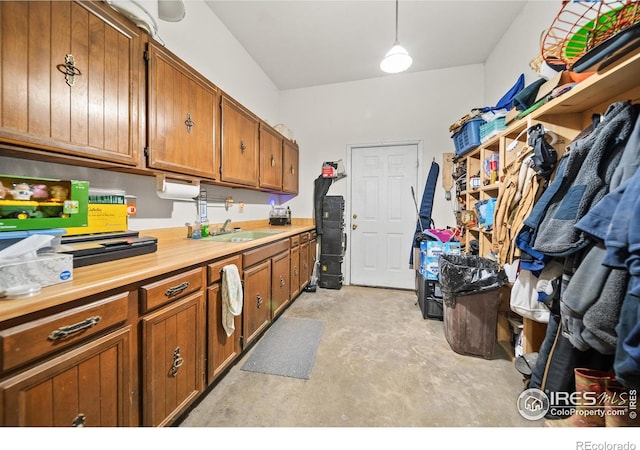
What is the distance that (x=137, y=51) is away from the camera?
4.22ft

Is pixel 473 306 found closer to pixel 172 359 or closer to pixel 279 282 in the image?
pixel 279 282

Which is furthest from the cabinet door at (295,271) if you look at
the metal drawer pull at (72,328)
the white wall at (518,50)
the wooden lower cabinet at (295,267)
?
the white wall at (518,50)

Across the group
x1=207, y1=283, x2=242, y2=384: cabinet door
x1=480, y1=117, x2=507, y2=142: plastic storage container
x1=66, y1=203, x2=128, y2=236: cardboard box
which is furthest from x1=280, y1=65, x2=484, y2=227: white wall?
x1=66, y1=203, x2=128, y2=236: cardboard box

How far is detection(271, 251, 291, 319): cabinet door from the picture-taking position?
2.22 meters

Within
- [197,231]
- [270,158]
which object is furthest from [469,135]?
[197,231]

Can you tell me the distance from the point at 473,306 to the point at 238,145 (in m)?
2.45

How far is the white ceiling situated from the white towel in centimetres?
248

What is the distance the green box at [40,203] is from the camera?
88cm

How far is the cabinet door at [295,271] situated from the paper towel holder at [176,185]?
1264mm

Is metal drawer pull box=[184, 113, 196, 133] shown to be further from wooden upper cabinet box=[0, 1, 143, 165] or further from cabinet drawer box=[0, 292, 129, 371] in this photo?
cabinet drawer box=[0, 292, 129, 371]

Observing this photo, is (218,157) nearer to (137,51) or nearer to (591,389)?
(137,51)

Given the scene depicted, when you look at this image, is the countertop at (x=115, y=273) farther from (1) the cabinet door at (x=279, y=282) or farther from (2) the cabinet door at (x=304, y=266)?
(2) the cabinet door at (x=304, y=266)
